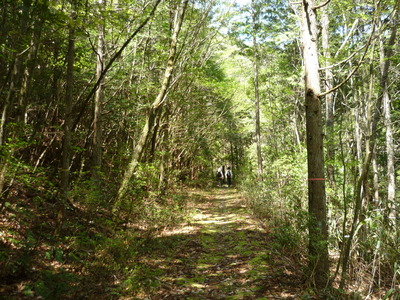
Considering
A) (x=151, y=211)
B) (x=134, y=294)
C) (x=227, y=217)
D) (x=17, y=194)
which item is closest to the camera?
(x=134, y=294)

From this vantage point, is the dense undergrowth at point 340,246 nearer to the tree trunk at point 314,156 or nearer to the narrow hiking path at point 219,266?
the tree trunk at point 314,156

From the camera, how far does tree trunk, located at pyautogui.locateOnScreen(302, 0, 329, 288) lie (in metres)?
3.58

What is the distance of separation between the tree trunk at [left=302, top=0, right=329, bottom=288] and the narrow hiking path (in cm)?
53

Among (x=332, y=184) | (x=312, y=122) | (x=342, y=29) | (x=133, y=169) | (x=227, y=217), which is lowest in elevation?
(x=227, y=217)

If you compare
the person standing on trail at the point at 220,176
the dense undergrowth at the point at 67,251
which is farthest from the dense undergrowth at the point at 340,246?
the person standing on trail at the point at 220,176

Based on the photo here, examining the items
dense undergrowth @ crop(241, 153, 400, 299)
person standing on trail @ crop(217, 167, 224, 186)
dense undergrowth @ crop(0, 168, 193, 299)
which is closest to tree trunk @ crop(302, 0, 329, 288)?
dense undergrowth @ crop(241, 153, 400, 299)

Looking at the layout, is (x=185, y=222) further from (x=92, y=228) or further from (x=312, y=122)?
(x=312, y=122)

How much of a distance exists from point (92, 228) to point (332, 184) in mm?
6132

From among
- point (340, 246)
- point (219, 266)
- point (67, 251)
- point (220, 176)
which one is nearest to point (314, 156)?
point (340, 246)

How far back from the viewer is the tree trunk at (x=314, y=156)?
3.58 m

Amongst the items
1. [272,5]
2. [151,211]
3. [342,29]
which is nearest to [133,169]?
[151,211]

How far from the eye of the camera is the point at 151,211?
7230mm

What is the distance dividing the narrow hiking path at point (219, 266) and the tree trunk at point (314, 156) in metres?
0.53

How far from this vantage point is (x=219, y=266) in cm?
489
